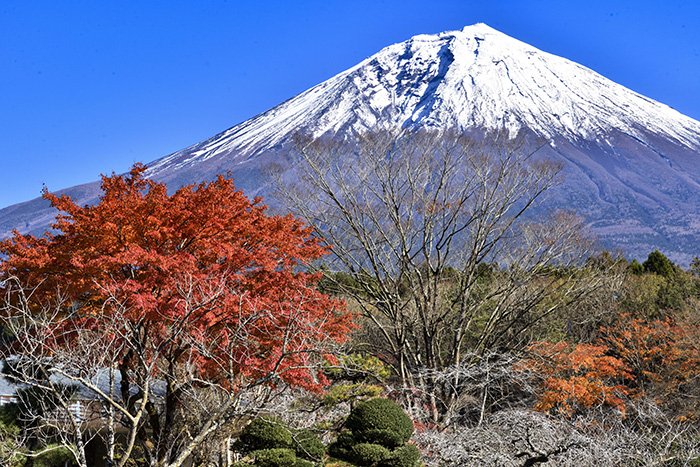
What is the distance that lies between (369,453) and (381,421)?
459 mm

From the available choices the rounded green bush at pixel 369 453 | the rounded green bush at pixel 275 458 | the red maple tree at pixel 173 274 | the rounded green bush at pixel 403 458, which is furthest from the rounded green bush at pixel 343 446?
the red maple tree at pixel 173 274

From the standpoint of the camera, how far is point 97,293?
8.80 m

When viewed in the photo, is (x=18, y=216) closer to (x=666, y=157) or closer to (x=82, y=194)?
(x=82, y=194)

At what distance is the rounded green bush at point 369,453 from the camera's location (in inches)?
381

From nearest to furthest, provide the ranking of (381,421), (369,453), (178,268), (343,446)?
(178,268), (369,453), (381,421), (343,446)

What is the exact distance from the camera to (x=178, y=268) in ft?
27.9

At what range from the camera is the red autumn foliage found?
8.30m

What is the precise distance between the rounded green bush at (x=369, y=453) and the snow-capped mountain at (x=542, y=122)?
64.5 metres

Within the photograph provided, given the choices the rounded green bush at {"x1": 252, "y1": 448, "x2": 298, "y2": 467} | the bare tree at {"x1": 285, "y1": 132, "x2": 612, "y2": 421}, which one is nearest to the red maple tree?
the rounded green bush at {"x1": 252, "y1": 448, "x2": 298, "y2": 467}

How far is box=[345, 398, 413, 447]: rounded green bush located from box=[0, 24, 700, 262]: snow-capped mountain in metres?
64.2

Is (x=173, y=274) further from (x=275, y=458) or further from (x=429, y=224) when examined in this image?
(x=429, y=224)

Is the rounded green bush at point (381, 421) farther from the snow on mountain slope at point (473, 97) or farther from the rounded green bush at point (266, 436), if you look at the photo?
the snow on mountain slope at point (473, 97)

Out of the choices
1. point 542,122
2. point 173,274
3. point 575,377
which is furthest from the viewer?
point 542,122

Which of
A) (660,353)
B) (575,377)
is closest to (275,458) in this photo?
(575,377)
